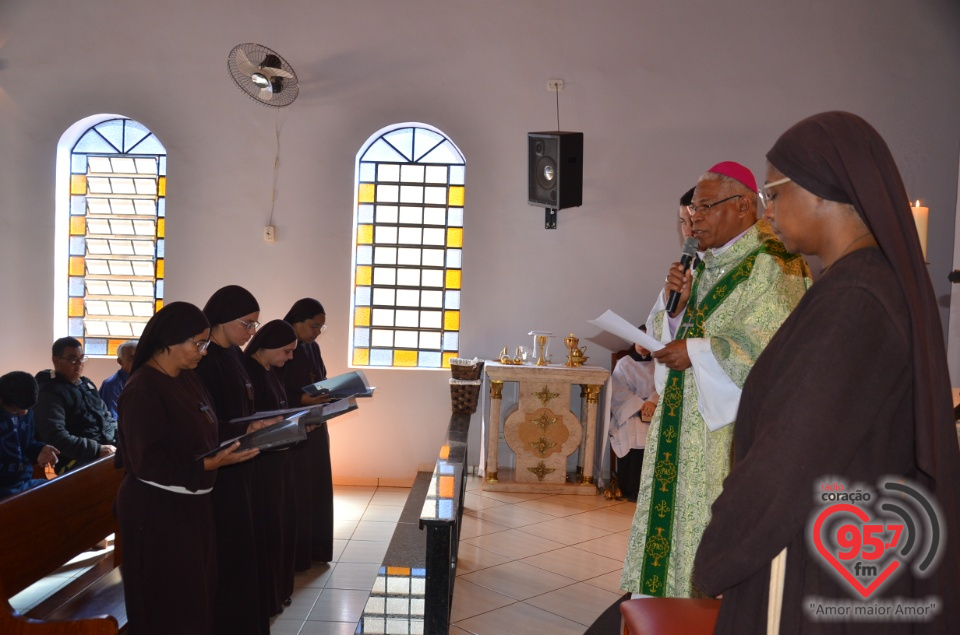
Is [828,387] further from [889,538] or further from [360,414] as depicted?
[360,414]

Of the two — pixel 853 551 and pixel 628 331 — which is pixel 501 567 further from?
pixel 853 551

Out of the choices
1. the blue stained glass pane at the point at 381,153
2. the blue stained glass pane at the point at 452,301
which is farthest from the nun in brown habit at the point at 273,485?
the blue stained glass pane at the point at 381,153

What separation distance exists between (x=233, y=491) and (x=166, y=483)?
0.72 m

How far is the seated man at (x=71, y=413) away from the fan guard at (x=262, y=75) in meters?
2.88

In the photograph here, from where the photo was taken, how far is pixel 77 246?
8.32 meters

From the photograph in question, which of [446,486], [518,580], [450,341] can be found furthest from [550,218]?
[446,486]

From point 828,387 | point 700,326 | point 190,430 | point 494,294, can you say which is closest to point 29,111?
point 494,294

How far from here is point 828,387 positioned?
4.40ft

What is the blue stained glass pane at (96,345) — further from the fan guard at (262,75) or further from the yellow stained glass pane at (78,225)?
the fan guard at (262,75)

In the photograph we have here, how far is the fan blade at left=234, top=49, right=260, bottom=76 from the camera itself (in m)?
7.42

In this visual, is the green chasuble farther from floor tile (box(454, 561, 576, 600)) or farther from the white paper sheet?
floor tile (box(454, 561, 576, 600))

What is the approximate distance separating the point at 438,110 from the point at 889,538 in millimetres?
7107

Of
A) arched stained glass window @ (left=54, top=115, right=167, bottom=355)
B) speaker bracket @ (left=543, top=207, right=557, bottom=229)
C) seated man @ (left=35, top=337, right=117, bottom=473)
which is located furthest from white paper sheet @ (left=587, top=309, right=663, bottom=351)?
arched stained glass window @ (left=54, top=115, right=167, bottom=355)

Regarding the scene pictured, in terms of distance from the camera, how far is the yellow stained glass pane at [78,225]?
829 centimetres
